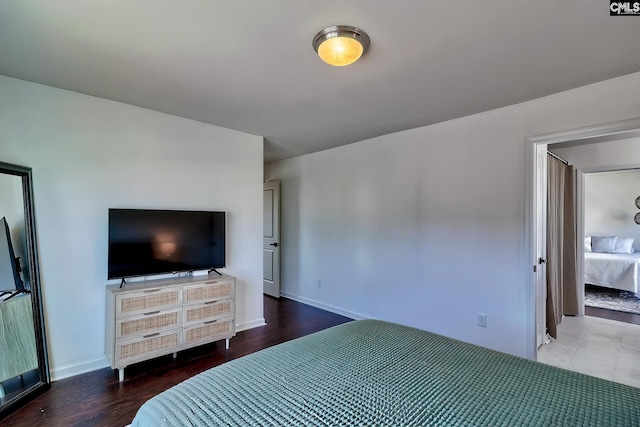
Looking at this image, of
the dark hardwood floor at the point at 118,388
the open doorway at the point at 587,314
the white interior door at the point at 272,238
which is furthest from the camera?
the white interior door at the point at 272,238

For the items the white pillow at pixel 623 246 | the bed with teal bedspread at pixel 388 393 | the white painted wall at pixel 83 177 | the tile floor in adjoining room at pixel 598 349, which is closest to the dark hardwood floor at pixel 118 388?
the white painted wall at pixel 83 177

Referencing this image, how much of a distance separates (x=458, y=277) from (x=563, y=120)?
167 centimetres

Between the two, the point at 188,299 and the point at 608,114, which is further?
the point at 188,299

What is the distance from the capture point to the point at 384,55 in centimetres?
193

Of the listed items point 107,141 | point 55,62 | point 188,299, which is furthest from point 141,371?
point 55,62

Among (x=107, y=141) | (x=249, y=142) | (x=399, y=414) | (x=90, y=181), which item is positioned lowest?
(x=399, y=414)

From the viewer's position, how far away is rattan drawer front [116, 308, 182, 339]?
246 cm

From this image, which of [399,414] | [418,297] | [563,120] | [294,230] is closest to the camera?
[399,414]

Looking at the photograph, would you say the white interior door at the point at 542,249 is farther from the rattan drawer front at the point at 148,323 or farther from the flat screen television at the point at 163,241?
the rattan drawer front at the point at 148,323

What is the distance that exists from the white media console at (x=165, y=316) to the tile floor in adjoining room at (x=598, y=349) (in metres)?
3.20

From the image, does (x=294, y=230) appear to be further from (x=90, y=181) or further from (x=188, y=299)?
(x=90, y=181)

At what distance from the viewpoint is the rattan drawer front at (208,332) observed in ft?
9.25

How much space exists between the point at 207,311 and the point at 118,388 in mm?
862

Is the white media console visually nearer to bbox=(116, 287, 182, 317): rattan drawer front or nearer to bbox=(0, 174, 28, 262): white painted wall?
bbox=(116, 287, 182, 317): rattan drawer front
